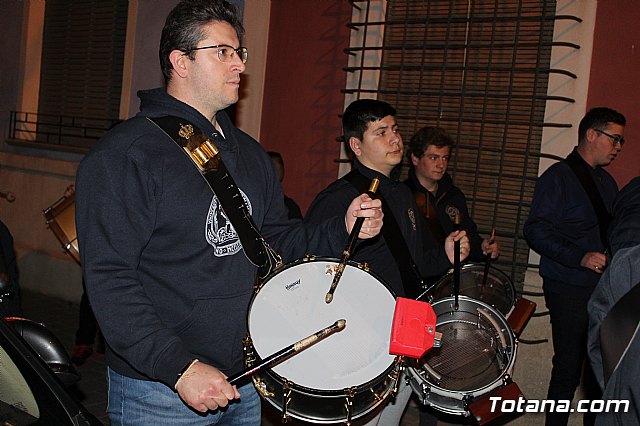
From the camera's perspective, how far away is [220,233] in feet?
8.40

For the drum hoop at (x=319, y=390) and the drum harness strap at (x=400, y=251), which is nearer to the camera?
the drum hoop at (x=319, y=390)

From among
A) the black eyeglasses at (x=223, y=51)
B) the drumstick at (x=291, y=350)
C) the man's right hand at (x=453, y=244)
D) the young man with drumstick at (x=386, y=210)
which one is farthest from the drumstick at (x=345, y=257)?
the man's right hand at (x=453, y=244)

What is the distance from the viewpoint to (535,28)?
6113 mm

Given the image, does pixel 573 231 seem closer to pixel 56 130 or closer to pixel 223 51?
pixel 223 51

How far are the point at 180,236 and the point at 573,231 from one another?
3.46 metres

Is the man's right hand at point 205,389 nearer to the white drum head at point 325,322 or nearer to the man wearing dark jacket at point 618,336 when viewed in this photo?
the white drum head at point 325,322

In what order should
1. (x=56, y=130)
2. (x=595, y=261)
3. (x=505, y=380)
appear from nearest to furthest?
1. (x=505, y=380)
2. (x=595, y=261)
3. (x=56, y=130)

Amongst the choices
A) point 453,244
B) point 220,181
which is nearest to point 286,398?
point 220,181

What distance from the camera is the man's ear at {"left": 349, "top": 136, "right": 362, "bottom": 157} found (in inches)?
161

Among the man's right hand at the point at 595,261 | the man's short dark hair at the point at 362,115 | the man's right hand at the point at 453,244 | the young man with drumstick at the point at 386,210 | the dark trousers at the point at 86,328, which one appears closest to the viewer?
the young man with drumstick at the point at 386,210

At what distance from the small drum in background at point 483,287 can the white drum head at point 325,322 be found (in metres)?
1.58

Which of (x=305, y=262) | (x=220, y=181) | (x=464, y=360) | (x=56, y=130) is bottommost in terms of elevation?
(x=464, y=360)

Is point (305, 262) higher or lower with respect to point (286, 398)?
higher

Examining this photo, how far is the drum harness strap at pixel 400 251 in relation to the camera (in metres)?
3.86
